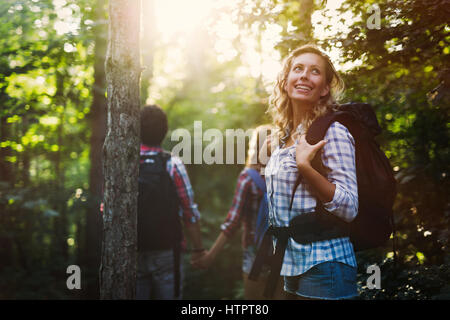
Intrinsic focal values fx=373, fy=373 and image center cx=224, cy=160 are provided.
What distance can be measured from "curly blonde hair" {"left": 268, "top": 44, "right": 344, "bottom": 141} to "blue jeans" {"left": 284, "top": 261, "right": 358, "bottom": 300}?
2.68ft

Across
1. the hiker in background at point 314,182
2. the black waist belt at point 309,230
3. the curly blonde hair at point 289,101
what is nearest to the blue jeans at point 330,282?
the hiker in background at point 314,182

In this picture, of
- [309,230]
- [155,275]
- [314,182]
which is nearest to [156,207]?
[155,275]

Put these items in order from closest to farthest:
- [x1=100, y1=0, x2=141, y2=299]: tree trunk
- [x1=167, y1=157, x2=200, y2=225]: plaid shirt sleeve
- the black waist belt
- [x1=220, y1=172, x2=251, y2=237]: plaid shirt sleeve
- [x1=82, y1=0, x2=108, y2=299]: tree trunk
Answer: the black waist belt → [x1=100, y1=0, x2=141, y2=299]: tree trunk → [x1=167, y1=157, x2=200, y2=225]: plaid shirt sleeve → [x1=220, y1=172, x2=251, y2=237]: plaid shirt sleeve → [x1=82, y1=0, x2=108, y2=299]: tree trunk

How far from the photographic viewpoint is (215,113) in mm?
7059

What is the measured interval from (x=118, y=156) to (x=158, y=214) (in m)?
1.17

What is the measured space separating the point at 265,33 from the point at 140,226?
2.30 metres

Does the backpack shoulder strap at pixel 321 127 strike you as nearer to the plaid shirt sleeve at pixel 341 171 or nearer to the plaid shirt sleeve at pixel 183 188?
the plaid shirt sleeve at pixel 341 171

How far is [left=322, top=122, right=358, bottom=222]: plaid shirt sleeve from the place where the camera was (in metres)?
1.89

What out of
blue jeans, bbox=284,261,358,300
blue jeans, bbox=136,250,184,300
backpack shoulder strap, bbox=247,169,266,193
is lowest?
blue jeans, bbox=136,250,184,300

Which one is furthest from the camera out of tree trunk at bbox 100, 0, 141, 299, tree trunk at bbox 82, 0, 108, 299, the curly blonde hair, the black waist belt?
tree trunk at bbox 82, 0, 108, 299


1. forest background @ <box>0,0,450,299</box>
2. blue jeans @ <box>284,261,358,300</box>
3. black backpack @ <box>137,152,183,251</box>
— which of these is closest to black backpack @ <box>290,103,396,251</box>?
blue jeans @ <box>284,261,358,300</box>

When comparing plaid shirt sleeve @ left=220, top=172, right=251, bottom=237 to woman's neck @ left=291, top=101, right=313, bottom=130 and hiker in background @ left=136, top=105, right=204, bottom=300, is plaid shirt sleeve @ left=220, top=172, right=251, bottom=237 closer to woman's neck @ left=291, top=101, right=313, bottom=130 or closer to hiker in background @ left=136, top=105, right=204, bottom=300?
hiker in background @ left=136, top=105, right=204, bottom=300

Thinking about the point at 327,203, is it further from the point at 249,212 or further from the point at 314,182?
the point at 249,212

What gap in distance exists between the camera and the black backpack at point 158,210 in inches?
137
